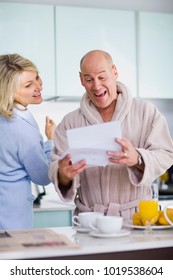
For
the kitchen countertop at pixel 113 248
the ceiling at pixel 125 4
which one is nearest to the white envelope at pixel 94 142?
the kitchen countertop at pixel 113 248

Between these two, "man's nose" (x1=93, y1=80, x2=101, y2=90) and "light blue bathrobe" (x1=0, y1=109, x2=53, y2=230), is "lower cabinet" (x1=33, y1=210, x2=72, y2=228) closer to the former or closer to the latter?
"light blue bathrobe" (x1=0, y1=109, x2=53, y2=230)

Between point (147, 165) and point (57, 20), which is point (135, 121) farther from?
point (57, 20)

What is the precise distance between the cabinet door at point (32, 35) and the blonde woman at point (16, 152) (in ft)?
3.60

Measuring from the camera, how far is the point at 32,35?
372cm

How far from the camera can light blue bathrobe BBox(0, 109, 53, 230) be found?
2.48m

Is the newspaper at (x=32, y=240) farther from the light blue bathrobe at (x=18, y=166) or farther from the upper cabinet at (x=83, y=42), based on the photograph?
the upper cabinet at (x=83, y=42)

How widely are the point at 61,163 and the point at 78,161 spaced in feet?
0.38

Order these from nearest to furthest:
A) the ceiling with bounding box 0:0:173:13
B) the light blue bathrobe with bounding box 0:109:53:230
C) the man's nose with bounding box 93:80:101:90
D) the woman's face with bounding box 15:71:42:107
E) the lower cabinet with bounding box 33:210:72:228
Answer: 1. the man's nose with bounding box 93:80:101:90
2. the light blue bathrobe with bounding box 0:109:53:230
3. the woman's face with bounding box 15:71:42:107
4. the lower cabinet with bounding box 33:210:72:228
5. the ceiling with bounding box 0:0:173:13

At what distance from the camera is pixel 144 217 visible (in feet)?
6.29

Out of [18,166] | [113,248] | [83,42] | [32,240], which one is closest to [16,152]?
[18,166]

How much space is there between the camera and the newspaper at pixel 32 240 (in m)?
1.59

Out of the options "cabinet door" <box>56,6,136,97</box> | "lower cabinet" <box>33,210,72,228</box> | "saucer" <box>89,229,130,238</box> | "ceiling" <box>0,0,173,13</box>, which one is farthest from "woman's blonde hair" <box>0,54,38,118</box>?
"ceiling" <box>0,0,173,13</box>

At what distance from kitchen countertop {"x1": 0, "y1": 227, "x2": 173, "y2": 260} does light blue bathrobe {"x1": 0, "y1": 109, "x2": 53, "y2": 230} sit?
2.03 ft

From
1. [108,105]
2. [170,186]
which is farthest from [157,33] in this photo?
[108,105]
